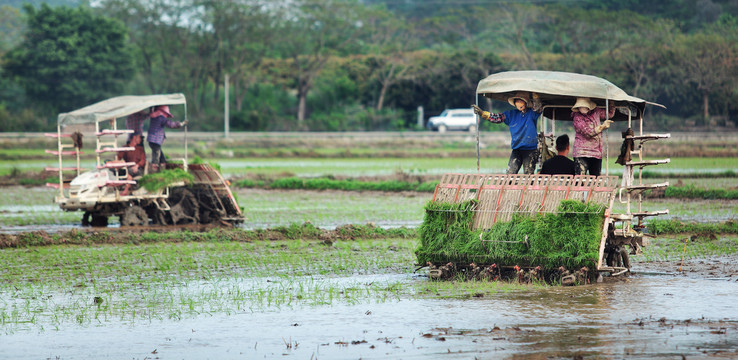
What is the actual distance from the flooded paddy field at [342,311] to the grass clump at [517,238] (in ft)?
1.10

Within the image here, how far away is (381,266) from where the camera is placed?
12.1m

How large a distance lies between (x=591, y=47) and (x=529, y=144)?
158 feet

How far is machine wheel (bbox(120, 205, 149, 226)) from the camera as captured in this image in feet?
55.9

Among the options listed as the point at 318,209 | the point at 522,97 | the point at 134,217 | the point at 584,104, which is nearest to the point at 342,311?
the point at 522,97

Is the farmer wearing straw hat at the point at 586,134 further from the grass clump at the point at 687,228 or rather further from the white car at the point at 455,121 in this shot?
the white car at the point at 455,121

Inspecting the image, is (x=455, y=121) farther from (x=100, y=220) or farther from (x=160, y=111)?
→ (x=160, y=111)

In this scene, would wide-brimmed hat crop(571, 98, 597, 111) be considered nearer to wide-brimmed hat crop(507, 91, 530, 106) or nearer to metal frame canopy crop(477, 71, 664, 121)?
metal frame canopy crop(477, 71, 664, 121)

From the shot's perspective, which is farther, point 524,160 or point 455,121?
point 455,121

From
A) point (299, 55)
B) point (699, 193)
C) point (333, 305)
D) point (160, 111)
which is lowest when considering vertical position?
point (699, 193)

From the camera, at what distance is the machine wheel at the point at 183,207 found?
17.7 meters

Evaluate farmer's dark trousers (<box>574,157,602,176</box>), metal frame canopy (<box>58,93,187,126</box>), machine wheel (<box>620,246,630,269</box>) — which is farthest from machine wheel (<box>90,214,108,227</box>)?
machine wheel (<box>620,246,630,269</box>)

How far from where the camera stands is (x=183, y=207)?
704 inches

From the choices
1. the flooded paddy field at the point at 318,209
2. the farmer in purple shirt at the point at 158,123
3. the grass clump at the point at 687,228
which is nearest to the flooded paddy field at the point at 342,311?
the grass clump at the point at 687,228

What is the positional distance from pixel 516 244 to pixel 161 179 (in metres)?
8.75
